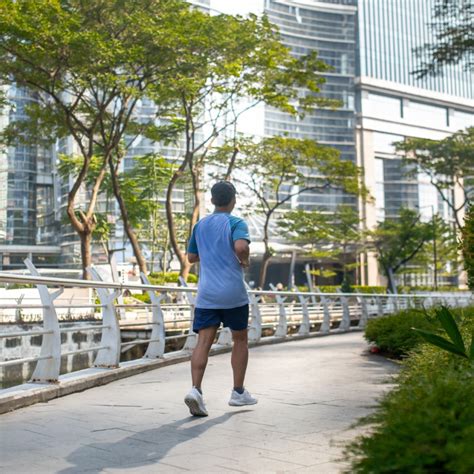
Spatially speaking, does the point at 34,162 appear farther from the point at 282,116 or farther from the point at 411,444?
the point at 411,444

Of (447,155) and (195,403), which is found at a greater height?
(447,155)

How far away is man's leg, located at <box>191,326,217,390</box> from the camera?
5887 mm

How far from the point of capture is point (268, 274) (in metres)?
104

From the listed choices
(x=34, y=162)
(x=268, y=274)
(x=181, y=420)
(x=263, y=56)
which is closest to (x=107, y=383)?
(x=181, y=420)

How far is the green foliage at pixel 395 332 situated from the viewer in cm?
1128

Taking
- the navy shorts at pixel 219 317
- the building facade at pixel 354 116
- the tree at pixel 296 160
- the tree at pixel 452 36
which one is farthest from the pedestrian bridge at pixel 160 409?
the building facade at pixel 354 116

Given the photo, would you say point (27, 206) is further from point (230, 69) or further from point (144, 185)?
point (230, 69)

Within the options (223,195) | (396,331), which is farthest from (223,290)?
(396,331)

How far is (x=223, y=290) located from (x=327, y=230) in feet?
138

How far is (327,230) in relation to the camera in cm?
4769

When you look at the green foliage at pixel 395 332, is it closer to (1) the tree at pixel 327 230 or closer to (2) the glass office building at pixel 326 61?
(1) the tree at pixel 327 230

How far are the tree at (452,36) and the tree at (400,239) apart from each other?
44.7 metres

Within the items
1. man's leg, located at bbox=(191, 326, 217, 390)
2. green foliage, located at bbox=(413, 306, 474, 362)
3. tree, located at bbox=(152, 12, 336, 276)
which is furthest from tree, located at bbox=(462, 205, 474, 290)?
tree, located at bbox=(152, 12, 336, 276)

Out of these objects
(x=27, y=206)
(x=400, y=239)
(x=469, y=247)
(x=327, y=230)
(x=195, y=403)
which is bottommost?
(x=195, y=403)
